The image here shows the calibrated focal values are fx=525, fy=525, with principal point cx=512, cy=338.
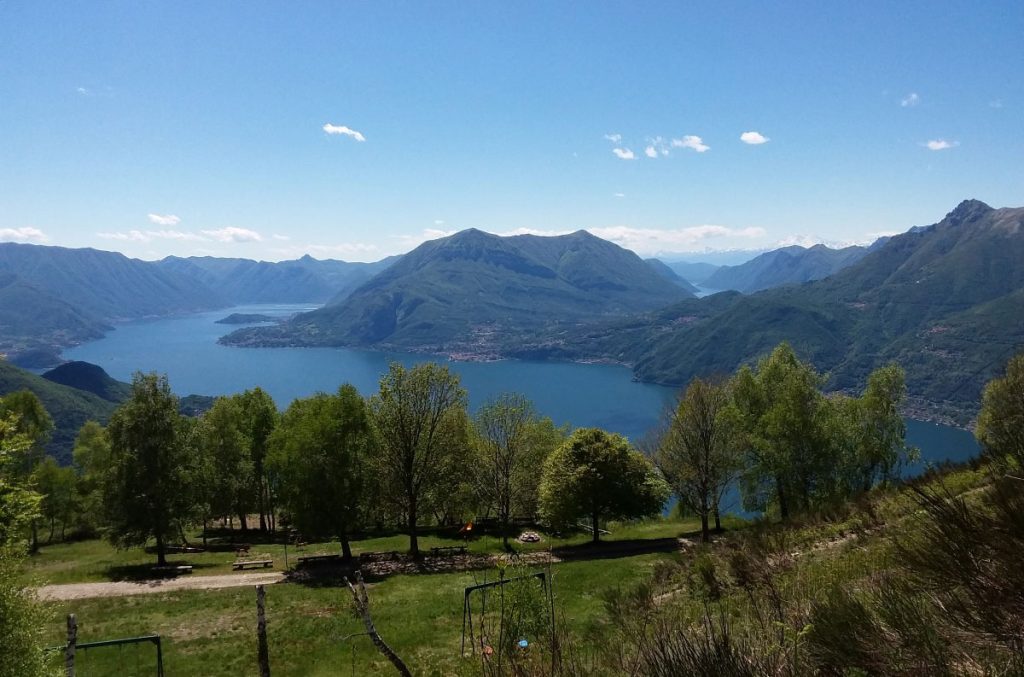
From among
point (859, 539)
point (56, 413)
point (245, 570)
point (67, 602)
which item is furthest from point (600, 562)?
point (56, 413)

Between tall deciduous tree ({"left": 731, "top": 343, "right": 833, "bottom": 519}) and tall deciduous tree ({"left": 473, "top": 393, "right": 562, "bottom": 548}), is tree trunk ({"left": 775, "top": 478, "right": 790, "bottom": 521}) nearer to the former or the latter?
tall deciduous tree ({"left": 731, "top": 343, "right": 833, "bottom": 519})

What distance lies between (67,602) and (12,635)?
1918cm

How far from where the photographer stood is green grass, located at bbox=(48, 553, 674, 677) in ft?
61.8

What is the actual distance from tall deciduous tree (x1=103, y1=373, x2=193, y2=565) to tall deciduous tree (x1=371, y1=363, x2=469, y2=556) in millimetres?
13609

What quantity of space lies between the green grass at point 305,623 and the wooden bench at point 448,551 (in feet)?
18.2

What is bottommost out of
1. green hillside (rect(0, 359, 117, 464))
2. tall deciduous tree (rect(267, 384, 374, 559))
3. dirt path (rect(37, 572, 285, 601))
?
green hillside (rect(0, 359, 117, 464))

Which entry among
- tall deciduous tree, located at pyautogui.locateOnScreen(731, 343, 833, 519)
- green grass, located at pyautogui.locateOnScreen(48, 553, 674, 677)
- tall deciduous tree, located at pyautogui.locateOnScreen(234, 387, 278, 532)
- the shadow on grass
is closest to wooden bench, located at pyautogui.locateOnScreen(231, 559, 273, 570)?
the shadow on grass

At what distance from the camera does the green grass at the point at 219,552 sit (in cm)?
3394

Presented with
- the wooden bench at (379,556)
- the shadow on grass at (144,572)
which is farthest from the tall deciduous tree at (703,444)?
the shadow on grass at (144,572)

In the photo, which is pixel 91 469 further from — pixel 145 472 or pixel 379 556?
pixel 379 556

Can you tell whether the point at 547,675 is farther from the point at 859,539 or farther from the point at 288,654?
the point at 288,654

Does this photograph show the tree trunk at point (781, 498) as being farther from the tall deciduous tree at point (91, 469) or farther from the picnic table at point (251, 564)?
the tall deciduous tree at point (91, 469)

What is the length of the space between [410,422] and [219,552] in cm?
1934

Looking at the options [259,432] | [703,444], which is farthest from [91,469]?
[703,444]
